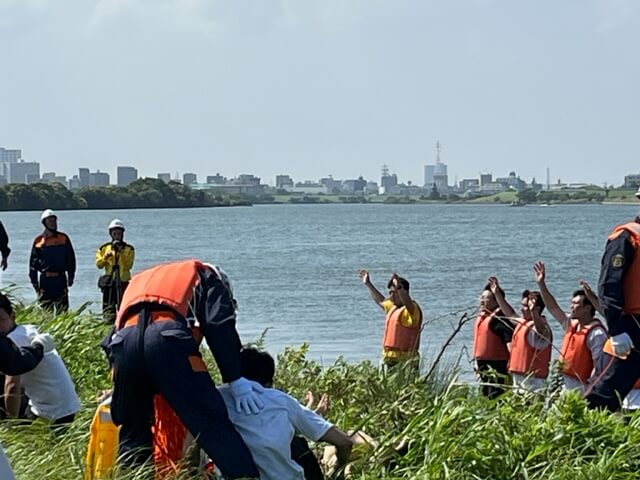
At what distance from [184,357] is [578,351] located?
4.61 m

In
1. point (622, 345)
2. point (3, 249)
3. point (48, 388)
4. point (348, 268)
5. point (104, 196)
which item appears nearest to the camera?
point (48, 388)

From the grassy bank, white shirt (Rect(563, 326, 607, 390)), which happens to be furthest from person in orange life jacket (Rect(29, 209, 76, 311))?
the grassy bank

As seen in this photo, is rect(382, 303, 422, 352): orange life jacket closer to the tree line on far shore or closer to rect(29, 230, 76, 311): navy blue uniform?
rect(29, 230, 76, 311): navy blue uniform

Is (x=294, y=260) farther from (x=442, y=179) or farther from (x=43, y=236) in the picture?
(x=442, y=179)

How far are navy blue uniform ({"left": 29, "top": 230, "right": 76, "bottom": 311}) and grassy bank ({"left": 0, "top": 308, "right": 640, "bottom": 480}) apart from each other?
9839 millimetres

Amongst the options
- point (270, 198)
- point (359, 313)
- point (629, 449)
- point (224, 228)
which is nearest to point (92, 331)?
point (629, 449)

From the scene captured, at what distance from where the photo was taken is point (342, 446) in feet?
23.3

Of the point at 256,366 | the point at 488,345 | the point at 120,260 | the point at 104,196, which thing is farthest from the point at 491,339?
the point at 104,196

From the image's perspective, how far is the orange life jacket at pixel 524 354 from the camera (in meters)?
11.1

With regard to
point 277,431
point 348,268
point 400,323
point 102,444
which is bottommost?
point 348,268

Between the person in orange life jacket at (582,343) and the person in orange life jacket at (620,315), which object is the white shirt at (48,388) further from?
the person in orange life jacket at (582,343)

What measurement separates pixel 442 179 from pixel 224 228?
104 meters

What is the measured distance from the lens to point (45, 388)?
8445 millimetres

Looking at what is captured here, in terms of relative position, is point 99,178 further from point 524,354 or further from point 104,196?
point 524,354
